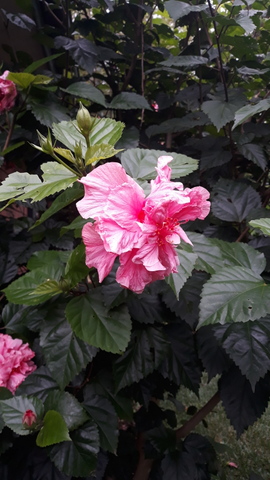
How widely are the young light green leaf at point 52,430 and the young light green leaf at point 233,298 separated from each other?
0.41m

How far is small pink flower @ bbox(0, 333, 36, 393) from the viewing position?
1057 millimetres

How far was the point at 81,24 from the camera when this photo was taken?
1.59m

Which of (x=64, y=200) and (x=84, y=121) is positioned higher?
(x=84, y=121)

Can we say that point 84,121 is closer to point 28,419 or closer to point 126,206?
point 126,206

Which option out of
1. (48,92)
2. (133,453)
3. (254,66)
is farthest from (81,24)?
(133,453)

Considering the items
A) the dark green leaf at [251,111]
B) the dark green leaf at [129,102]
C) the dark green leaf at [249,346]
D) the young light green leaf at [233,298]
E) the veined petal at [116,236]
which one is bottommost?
the dark green leaf at [249,346]

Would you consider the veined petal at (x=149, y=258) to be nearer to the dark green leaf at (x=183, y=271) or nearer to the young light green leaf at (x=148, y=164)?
the dark green leaf at (x=183, y=271)

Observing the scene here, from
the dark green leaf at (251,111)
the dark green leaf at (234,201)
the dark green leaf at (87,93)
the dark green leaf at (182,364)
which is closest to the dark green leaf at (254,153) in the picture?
the dark green leaf at (234,201)

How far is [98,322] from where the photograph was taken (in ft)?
2.85

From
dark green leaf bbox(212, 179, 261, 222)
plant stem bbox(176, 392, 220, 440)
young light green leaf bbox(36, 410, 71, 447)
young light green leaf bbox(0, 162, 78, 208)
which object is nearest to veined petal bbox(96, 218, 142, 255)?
young light green leaf bbox(0, 162, 78, 208)

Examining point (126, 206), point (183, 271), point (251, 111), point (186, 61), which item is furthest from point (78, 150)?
point (186, 61)

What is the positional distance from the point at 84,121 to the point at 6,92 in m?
0.63

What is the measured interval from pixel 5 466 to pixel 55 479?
0.21m

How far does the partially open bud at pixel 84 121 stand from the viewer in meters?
0.72
